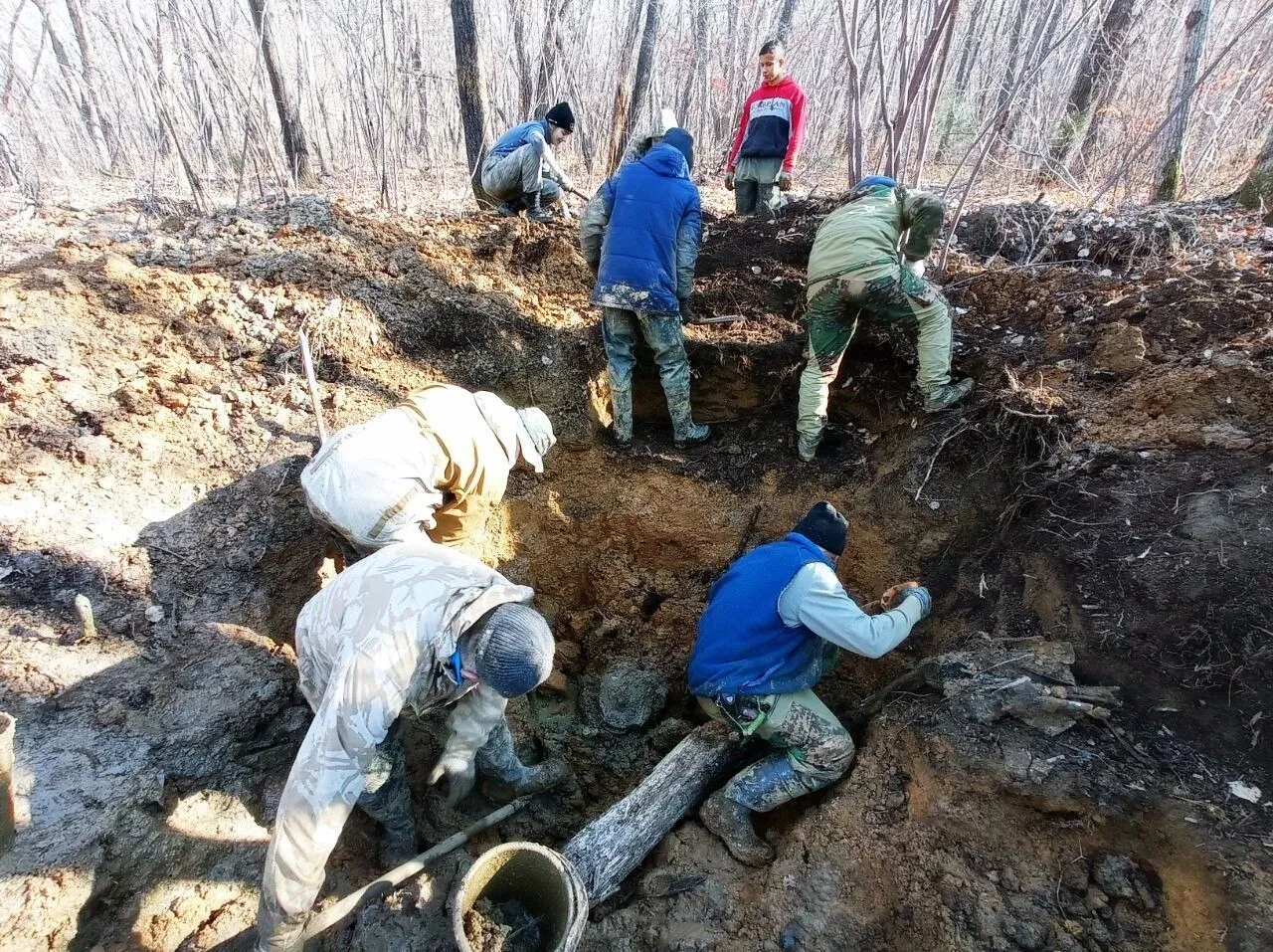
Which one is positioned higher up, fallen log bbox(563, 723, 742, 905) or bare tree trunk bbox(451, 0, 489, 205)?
bare tree trunk bbox(451, 0, 489, 205)

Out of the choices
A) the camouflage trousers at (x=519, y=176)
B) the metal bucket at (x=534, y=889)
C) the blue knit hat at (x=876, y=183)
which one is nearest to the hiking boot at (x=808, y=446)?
the blue knit hat at (x=876, y=183)

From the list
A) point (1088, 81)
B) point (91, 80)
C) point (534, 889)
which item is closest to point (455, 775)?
point (534, 889)

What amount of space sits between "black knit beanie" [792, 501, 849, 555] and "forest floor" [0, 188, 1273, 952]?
73 cm

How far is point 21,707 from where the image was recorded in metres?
2.22

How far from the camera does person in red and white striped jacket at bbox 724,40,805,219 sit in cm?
532

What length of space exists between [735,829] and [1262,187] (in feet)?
19.6

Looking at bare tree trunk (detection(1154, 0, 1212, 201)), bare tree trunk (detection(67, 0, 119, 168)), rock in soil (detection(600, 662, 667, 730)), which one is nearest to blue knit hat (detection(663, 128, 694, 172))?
rock in soil (detection(600, 662, 667, 730))

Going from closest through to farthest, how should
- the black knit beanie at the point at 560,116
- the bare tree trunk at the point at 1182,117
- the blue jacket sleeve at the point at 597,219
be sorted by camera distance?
the blue jacket sleeve at the point at 597,219 → the bare tree trunk at the point at 1182,117 → the black knit beanie at the point at 560,116

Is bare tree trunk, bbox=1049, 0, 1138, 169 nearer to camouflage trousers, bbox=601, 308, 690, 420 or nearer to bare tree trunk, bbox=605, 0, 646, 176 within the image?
bare tree trunk, bbox=605, 0, 646, 176

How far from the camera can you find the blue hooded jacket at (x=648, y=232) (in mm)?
3656

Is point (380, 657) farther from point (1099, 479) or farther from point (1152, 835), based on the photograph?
point (1099, 479)

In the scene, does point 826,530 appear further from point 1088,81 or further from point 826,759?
point 1088,81

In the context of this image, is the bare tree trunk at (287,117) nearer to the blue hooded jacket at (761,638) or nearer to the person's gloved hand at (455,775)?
the person's gloved hand at (455,775)

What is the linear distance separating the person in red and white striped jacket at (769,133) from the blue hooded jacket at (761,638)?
3.82 metres
